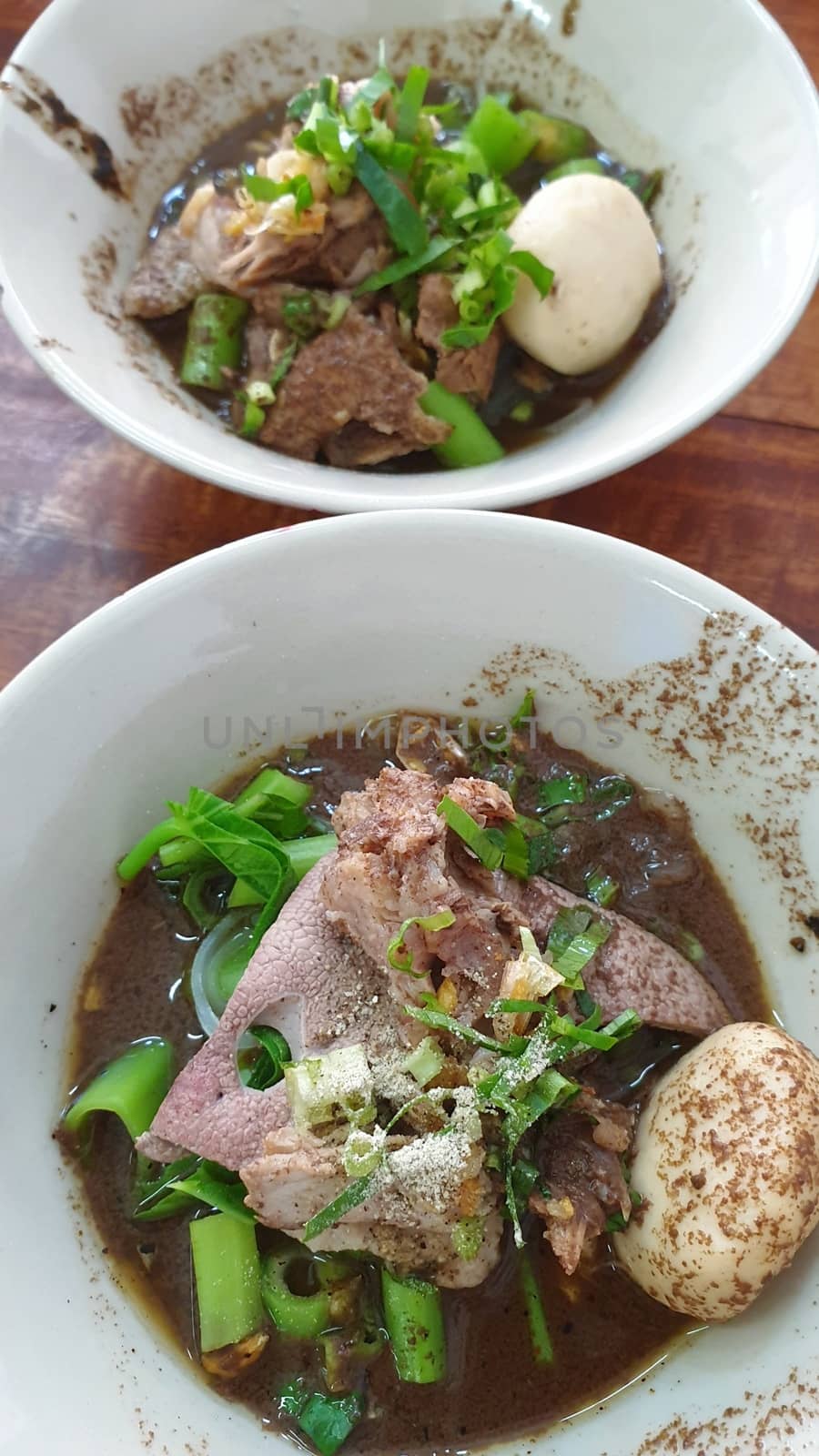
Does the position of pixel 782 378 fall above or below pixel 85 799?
above

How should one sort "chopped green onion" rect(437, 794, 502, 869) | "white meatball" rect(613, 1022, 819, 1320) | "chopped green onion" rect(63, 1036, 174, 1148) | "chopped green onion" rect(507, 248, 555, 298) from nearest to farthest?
1. "white meatball" rect(613, 1022, 819, 1320)
2. "chopped green onion" rect(437, 794, 502, 869)
3. "chopped green onion" rect(63, 1036, 174, 1148)
4. "chopped green onion" rect(507, 248, 555, 298)

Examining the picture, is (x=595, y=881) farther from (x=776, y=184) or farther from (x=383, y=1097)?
(x=776, y=184)

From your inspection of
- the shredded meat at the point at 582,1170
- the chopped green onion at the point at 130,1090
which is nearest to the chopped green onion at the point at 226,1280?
the chopped green onion at the point at 130,1090

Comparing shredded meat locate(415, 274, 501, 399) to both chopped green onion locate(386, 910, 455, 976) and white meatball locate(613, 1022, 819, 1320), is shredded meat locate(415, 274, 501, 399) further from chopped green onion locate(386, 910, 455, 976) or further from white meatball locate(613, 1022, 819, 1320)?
white meatball locate(613, 1022, 819, 1320)

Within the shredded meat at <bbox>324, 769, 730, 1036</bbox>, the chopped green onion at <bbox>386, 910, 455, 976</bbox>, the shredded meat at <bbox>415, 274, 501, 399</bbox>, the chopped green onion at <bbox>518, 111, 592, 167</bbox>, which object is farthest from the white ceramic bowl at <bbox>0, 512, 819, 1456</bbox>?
the chopped green onion at <bbox>518, 111, 592, 167</bbox>

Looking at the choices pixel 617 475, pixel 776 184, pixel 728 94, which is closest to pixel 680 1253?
pixel 617 475

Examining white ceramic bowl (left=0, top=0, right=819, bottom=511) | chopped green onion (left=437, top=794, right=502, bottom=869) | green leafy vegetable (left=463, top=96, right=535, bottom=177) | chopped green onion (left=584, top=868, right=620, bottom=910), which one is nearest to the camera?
chopped green onion (left=437, top=794, right=502, bottom=869)

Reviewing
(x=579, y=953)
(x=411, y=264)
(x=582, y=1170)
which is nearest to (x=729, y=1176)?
(x=582, y=1170)

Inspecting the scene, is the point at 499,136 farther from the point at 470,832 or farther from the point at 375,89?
the point at 470,832
